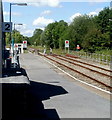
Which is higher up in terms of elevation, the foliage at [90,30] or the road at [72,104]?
the foliage at [90,30]

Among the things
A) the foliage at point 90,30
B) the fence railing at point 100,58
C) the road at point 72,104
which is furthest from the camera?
the foliage at point 90,30

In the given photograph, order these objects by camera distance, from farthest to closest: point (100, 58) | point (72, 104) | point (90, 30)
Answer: point (90, 30) < point (100, 58) < point (72, 104)

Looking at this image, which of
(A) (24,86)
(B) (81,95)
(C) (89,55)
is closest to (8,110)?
(A) (24,86)

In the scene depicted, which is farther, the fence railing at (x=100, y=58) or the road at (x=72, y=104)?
the fence railing at (x=100, y=58)

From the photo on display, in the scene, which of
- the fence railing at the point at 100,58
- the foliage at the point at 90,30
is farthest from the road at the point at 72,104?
the foliage at the point at 90,30

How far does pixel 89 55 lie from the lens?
141 feet

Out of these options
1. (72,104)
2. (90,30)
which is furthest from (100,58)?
(72,104)

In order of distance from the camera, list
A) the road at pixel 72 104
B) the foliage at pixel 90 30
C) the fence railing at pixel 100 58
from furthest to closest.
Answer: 1. the foliage at pixel 90 30
2. the fence railing at pixel 100 58
3. the road at pixel 72 104

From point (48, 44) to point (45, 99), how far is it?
4019 inches

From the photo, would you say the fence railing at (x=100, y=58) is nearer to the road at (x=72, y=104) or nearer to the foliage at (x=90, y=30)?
the foliage at (x=90, y=30)

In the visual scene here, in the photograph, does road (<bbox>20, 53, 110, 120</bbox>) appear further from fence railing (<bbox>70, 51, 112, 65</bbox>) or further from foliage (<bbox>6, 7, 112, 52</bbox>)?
foliage (<bbox>6, 7, 112, 52</bbox>)

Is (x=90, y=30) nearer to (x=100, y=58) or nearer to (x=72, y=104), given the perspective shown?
(x=100, y=58)

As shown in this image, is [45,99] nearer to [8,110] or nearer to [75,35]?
[8,110]

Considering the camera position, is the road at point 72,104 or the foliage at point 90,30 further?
the foliage at point 90,30
